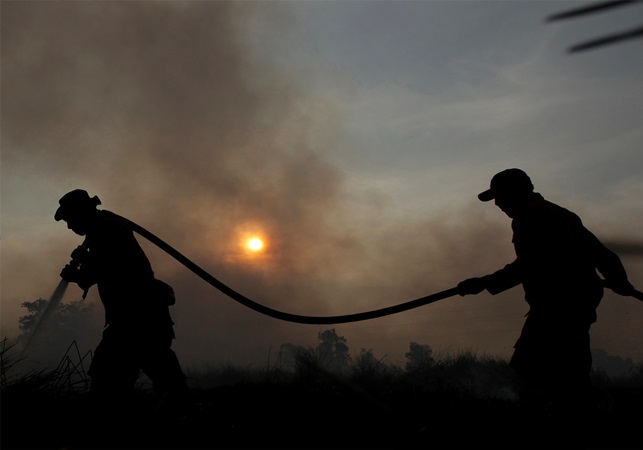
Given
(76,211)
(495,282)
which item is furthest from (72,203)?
(495,282)

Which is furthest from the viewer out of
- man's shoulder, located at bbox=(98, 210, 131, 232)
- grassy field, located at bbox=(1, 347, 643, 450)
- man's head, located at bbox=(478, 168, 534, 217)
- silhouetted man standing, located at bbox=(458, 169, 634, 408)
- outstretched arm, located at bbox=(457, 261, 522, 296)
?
man's shoulder, located at bbox=(98, 210, 131, 232)

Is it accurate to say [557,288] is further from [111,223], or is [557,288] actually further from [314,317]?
[111,223]

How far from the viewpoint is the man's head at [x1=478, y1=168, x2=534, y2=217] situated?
5.06 m

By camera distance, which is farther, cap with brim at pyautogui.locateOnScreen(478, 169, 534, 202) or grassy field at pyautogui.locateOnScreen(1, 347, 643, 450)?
cap with brim at pyautogui.locateOnScreen(478, 169, 534, 202)

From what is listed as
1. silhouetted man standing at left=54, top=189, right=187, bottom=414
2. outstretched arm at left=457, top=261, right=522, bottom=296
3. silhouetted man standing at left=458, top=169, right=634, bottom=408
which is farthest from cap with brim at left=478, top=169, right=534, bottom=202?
silhouetted man standing at left=54, top=189, right=187, bottom=414

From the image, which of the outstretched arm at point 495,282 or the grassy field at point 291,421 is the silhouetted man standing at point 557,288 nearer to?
the outstretched arm at point 495,282

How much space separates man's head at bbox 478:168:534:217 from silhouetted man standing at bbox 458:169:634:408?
0.11m

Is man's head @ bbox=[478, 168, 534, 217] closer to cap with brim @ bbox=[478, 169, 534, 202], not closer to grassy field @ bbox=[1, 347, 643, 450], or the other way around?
cap with brim @ bbox=[478, 169, 534, 202]

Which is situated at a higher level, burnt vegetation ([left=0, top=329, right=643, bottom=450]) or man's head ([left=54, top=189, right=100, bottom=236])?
man's head ([left=54, top=189, right=100, bottom=236])

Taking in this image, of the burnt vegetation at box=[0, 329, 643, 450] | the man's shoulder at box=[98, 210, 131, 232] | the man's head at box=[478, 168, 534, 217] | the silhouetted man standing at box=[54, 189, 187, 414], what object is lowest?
the burnt vegetation at box=[0, 329, 643, 450]

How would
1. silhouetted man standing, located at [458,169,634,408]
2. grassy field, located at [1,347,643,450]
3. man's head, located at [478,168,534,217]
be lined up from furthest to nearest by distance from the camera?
man's head, located at [478,168,534,217], silhouetted man standing, located at [458,169,634,408], grassy field, located at [1,347,643,450]

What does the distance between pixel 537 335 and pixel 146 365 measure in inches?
126

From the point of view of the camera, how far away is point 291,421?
4203 mm

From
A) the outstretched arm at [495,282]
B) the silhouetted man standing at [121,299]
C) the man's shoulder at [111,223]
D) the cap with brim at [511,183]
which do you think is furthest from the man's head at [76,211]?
the cap with brim at [511,183]
